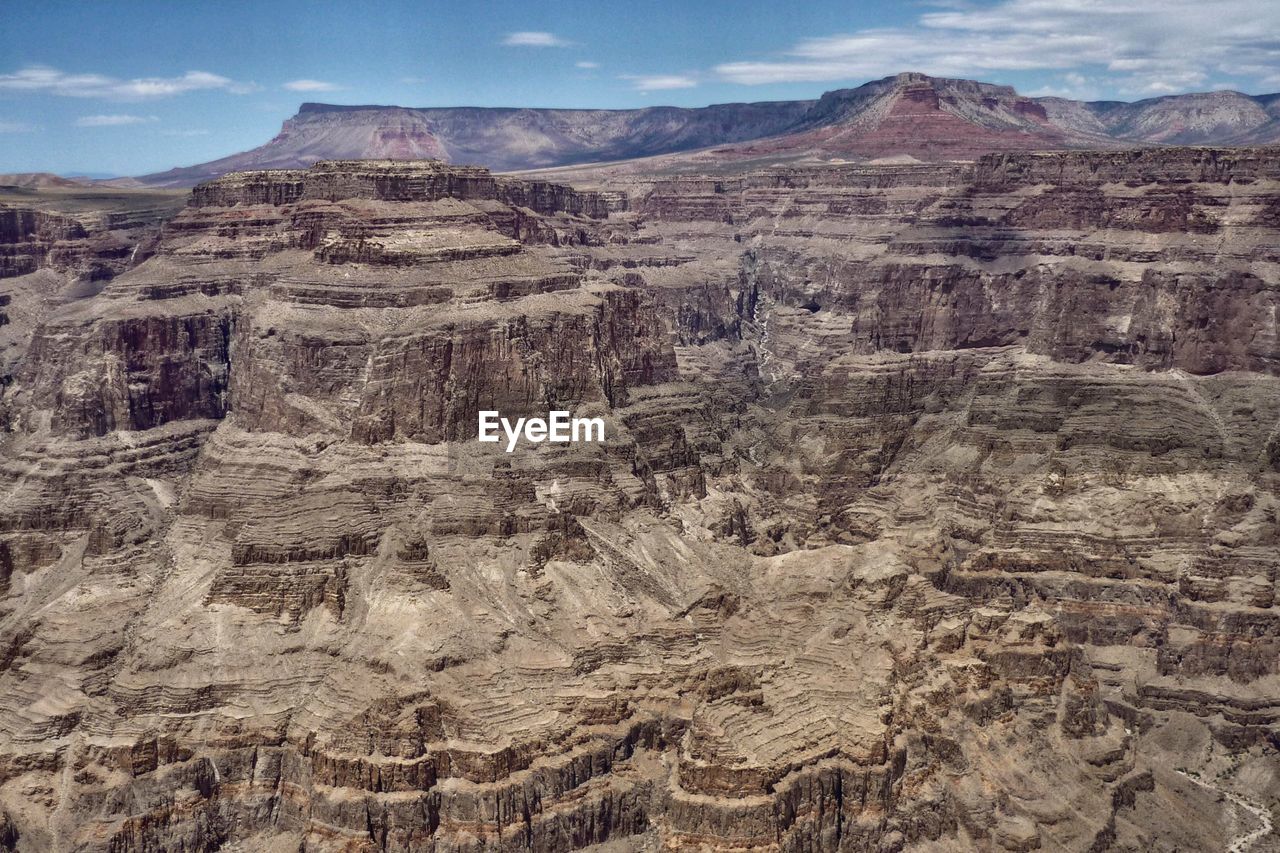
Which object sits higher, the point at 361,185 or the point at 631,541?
the point at 361,185

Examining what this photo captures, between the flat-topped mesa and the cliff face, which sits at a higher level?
the flat-topped mesa

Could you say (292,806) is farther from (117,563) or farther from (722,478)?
(722,478)

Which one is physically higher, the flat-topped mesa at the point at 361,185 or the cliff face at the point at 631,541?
the flat-topped mesa at the point at 361,185

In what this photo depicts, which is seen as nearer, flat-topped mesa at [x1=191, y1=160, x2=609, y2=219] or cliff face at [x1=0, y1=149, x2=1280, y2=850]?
cliff face at [x1=0, y1=149, x2=1280, y2=850]

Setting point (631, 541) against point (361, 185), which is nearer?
point (631, 541)

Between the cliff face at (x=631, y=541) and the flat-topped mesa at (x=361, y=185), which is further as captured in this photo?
the flat-topped mesa at (x=361, y=185)
